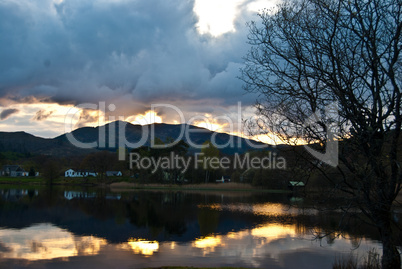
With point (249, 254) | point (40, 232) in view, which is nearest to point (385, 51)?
point (249, 254)

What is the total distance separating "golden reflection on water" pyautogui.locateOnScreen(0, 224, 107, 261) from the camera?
16.4m

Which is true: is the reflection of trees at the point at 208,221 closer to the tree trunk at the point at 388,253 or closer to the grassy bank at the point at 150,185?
the tree trunk at the point at 388,253

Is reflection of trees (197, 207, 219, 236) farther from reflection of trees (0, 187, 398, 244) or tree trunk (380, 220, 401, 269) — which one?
tree trunk (380, 220, 401, 269)

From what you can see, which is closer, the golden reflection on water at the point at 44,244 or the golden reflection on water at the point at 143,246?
the golden reflection on water at the point at 44,244

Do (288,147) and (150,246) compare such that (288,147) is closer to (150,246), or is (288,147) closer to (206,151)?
(150,246)

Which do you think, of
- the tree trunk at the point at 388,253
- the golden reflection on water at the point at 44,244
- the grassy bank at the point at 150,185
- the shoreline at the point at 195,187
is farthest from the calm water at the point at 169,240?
the grassy bank at the point at 150,185

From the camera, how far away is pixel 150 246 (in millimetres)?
Answer: 18453

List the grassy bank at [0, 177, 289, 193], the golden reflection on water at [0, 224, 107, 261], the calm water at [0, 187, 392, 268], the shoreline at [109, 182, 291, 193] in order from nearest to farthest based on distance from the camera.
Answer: the calm water at [0, 187, 392, 268]
the golden reflection on water at [0, 224, 107, 261]
the shoreline at [109, 182, 291, 193]
the grassy bank at [0, 177, 289, 193]

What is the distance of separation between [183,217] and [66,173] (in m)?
110

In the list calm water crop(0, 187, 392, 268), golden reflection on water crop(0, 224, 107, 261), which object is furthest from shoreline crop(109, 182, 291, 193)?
golden reflection on water crop(0, 224, 107, 261)

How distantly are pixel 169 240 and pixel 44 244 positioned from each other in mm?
6688

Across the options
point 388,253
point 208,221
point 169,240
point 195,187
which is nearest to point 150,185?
point 195,187

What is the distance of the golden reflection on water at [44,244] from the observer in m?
16.4

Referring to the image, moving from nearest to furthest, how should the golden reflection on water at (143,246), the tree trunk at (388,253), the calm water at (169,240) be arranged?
the tree trunk at (388,253) < the calm water at (169,240) < the golden reflection on water at (143,246)
